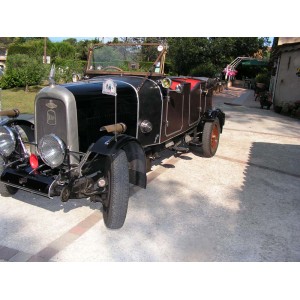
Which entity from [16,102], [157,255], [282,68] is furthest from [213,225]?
[282,68]

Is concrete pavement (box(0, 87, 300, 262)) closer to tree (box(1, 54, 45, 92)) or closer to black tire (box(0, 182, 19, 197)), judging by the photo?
black tire (box(0, 182, 19, 197))

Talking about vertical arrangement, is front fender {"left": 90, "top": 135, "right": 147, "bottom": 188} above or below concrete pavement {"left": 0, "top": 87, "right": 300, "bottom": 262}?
above

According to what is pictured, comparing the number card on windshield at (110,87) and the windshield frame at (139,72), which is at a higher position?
the windshield frame at (139,72)

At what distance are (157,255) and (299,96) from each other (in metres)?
12.2

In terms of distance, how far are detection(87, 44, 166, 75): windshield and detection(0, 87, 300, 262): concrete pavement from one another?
5.43ft

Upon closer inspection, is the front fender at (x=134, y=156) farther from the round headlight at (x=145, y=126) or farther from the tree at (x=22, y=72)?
the tree at (x=22, y=72)

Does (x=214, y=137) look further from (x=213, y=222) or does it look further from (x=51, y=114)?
(x=51, y=114)

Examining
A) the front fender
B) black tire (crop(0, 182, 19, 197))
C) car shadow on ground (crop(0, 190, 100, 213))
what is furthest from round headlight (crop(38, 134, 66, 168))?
black tire (crop(0, 182, 19, 197))

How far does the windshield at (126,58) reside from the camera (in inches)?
179

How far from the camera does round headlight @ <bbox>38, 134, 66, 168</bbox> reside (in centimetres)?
299

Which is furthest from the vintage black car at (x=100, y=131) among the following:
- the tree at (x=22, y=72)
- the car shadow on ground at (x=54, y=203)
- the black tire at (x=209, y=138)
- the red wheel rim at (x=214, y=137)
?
the tree at (x=22, y=72)

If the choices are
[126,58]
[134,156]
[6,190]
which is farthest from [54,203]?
[126,58]

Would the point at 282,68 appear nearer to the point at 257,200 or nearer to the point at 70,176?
the point at 257,200

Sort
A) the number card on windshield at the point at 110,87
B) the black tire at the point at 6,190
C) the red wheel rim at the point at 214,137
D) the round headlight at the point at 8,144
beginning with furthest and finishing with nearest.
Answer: the red wheel rim at the point at 214,137 < the black tire at the point at 6,190 < the round headlight at the point at 8,144 < the number card on windshield at the point at 110,87
